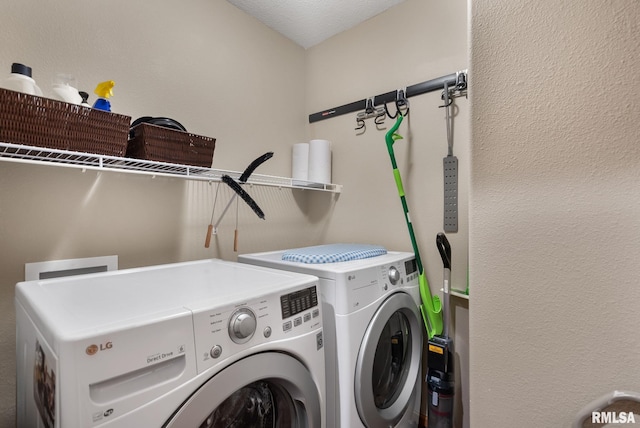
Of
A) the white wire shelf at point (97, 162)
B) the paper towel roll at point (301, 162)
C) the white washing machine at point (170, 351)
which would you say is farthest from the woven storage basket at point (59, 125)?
the paper towel roll at point (301, 162)

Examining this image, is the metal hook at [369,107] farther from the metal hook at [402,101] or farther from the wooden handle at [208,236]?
the wooden handle at [208,236]

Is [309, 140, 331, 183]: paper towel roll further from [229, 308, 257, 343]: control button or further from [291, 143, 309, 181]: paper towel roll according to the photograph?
[229, 308, 257, 343]: control button

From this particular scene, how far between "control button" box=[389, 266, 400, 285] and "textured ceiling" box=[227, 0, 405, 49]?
5.09 feet

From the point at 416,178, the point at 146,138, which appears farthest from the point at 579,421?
the point at 146,138

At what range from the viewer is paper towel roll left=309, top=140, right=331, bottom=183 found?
6.37 ft

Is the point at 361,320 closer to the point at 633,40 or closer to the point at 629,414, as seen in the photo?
the point at 629,414

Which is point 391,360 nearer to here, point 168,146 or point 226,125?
point 168,146

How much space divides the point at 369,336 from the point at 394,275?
12.4 inches

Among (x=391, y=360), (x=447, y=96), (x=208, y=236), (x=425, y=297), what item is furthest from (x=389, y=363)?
(x=447, y=96)

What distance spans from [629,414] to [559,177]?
Answer: 0.45 meters

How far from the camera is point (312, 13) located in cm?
183

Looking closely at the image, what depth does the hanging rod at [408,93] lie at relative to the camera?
150 centimetres

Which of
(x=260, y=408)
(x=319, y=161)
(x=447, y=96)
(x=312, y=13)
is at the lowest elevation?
(x=260, y=408)

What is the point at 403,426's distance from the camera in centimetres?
141
